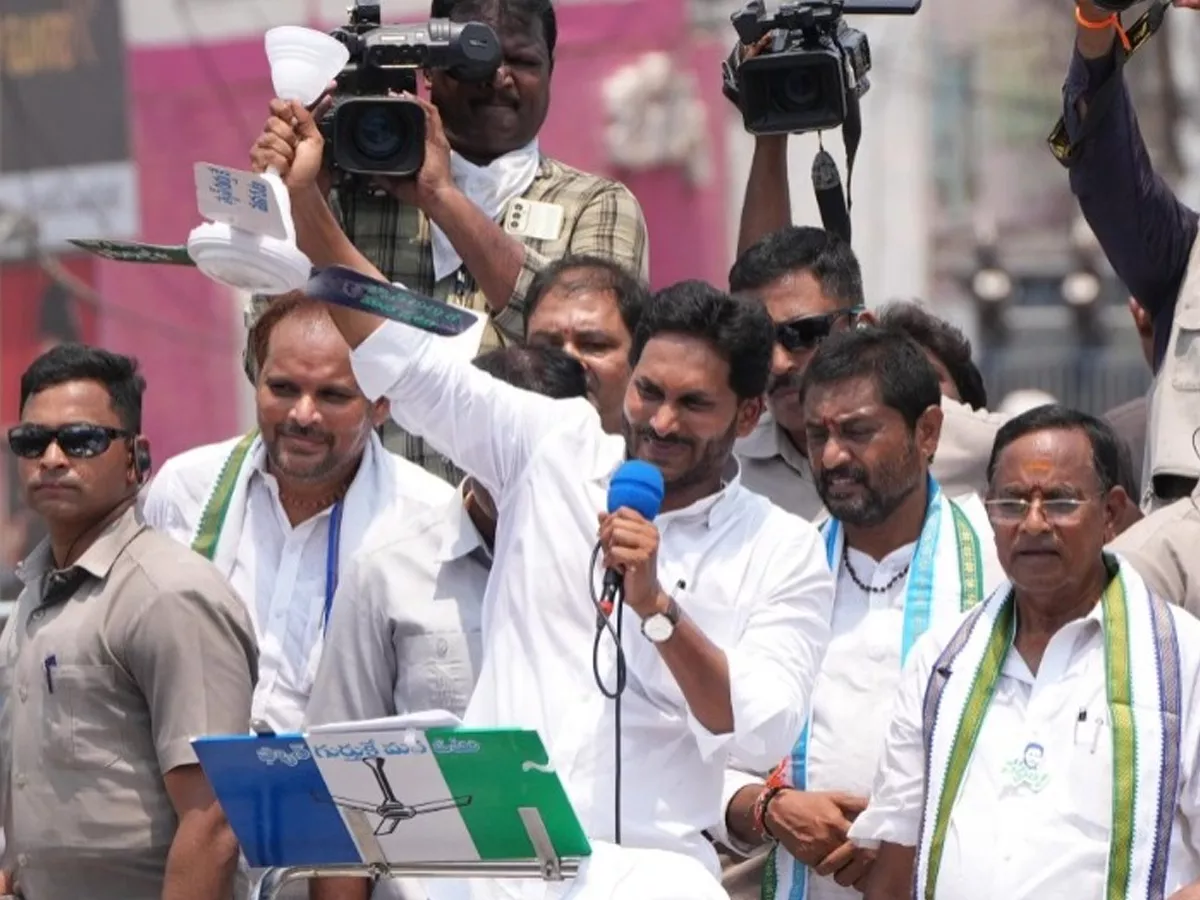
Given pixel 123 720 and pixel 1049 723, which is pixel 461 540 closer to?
pixel 123 720

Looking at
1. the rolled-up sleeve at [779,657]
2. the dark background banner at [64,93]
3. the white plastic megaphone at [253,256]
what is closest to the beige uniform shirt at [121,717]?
the white plastic megaphone at [253,256]

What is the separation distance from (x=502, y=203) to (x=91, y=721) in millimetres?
1686

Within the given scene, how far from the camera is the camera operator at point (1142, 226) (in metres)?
6.49

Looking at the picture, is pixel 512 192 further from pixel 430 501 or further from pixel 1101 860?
pixel 1101 860

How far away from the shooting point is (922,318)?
291 inches

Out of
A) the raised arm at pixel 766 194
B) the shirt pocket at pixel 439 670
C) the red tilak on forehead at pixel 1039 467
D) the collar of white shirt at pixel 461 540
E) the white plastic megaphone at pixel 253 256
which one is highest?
the raised arm at pixel 766 194

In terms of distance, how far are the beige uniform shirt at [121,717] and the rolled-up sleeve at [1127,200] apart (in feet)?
6.92

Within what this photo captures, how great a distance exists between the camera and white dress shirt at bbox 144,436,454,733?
647cm

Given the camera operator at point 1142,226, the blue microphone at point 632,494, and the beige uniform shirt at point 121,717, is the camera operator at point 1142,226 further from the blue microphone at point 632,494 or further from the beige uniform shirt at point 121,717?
the beige uniform shirt at point 121,717

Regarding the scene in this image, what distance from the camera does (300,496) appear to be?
668 cm

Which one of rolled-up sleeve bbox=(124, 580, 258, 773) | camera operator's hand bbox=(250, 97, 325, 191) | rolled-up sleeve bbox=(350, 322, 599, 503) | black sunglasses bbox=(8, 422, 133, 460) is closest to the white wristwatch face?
rolled-up sleeve bbox=(350, 322, 599, 503)

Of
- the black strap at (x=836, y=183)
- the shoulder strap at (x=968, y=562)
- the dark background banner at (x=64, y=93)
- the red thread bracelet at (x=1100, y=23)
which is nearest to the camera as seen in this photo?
the shoulder strap at (x=968, y=562)

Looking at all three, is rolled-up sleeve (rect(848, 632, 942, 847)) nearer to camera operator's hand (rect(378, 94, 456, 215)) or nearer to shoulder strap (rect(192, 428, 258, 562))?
camera operator's hand (rect(378, 94, 456, 215))

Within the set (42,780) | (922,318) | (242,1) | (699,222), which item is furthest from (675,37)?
(42,780)
